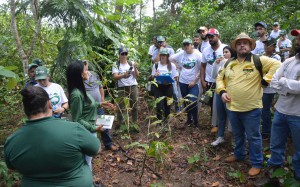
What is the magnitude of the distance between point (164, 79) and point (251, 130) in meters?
2.41

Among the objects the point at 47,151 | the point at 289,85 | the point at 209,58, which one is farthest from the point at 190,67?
the point at 47,151

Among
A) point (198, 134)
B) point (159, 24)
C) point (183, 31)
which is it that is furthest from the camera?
point (159, 24)

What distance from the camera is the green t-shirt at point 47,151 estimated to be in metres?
2.11

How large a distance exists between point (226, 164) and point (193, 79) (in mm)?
2023

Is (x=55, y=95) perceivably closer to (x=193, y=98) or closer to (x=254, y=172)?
(x=193, y=98)

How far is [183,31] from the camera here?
448 inches

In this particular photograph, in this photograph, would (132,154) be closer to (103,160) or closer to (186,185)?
(103,160)

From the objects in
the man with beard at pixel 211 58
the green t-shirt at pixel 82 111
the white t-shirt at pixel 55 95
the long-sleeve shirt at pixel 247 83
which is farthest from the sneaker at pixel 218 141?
the white t-shirt at pixel 55 95

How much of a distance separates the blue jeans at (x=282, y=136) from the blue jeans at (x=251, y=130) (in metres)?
0.23

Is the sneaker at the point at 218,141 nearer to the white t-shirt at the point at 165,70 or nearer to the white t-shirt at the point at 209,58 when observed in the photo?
the white t-shirt at the point at 209,58

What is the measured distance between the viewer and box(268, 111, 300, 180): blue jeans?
340 centimetres

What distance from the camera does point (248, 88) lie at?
3859 mm

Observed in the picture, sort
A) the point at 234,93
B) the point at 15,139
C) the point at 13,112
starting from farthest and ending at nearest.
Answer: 1. the point at 13,112
2. the point at 234,93
3. the point at 15,139

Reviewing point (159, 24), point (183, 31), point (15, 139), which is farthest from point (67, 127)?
point (159, 24)
